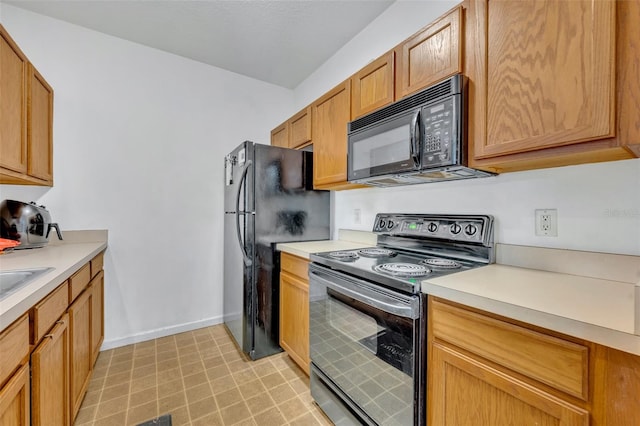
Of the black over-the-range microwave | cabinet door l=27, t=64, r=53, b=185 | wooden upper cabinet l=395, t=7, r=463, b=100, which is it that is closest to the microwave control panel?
the black over-the-range microwave

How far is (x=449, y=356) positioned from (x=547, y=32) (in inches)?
46.4

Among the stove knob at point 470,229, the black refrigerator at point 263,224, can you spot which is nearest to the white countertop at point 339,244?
the black refrigerator at point 263,224

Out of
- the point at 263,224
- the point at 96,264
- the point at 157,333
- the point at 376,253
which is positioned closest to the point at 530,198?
the point at 376,253

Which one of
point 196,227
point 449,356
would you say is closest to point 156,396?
point 196,227

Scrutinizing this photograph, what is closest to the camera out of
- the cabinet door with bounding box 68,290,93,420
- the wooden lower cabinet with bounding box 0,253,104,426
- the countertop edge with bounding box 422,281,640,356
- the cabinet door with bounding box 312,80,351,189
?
the countertop edge with bounding box 422,281,640,356

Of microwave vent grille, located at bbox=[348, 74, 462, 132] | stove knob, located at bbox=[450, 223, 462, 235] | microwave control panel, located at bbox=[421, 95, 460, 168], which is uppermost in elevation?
microwave vent grille, located at bbox=[348, 74, 462, 132]

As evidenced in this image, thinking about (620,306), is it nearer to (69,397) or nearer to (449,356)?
(449,356)

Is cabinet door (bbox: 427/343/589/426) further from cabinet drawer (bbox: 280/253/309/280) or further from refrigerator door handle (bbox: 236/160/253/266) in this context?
refrigerator door handle (bbox: 236/160/253/266)

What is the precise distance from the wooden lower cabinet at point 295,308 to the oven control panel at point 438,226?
621mm

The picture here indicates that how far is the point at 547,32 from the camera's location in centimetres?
94

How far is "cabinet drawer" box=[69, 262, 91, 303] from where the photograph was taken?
1.37 metres

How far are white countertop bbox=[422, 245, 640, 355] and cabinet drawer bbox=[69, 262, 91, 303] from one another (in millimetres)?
1686

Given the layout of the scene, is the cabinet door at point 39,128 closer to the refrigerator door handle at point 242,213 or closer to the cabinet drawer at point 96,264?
the cabinet drawer at point 96,264

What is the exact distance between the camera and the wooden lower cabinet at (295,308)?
179cm
